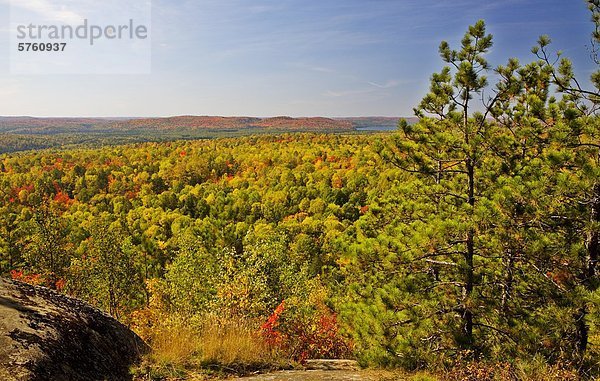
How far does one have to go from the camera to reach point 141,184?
92.3 m

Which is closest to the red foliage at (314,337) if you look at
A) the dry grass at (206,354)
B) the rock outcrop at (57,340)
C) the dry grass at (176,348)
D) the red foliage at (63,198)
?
the dry grass at (206,354)

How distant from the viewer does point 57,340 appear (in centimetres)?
A: 524

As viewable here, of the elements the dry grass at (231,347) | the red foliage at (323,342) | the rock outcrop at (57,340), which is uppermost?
the rock outcrop at (57,340)

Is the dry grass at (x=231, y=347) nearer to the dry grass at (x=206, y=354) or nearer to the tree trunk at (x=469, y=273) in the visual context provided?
the dry grass at (x=206, y=354)

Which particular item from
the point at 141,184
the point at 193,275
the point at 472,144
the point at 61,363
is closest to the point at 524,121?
the point at 472,144

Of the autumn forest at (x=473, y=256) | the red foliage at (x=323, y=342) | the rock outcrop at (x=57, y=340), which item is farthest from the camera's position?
the red foliage at (x=323, y=342)

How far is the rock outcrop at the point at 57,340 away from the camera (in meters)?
4.66

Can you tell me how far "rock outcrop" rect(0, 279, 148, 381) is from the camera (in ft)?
15.3

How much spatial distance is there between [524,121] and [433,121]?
6.86 ft

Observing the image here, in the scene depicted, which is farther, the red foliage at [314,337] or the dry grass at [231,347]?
the red foliage at [314,337]

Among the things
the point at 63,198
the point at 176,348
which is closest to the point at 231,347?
the point at 176,348

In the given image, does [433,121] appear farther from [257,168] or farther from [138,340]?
[257,168]

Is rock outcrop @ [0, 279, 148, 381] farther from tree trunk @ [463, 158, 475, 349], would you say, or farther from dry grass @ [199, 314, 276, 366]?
tree trunk @ [463, 158, 475, 349]

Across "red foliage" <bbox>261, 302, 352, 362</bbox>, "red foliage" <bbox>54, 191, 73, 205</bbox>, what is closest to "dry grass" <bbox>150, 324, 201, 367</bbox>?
"red foliage" <bbox>261, 302, 352, 362</bbox>
